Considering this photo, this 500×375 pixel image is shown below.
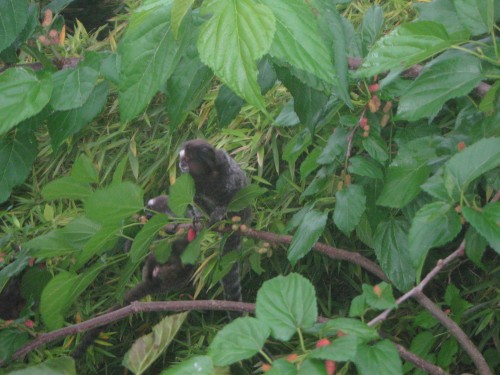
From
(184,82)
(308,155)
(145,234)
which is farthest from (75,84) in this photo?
(308,155)

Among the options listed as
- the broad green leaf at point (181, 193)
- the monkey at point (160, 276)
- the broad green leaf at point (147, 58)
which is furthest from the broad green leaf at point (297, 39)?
the monkey at point (160, 276)

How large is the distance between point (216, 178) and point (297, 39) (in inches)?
66.2

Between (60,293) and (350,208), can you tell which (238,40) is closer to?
(350,208)

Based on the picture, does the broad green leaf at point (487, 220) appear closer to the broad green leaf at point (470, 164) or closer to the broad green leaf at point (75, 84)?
the broad green leaf at point (470, 164)

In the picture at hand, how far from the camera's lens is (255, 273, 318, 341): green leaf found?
691 millimetres

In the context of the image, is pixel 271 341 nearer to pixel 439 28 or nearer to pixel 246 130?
pixel 246 130

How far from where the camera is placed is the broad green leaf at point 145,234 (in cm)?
111

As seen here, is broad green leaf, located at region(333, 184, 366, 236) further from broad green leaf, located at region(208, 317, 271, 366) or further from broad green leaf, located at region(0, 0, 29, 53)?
broad green leaf, located at region(0, 0, 29, 53)

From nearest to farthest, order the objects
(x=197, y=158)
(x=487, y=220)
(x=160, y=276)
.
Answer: (x=487, y=220) < (x=160, y=276) < (x=197, y=158)

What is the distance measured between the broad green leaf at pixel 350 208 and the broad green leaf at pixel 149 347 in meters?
0.37

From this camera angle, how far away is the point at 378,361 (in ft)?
2.39

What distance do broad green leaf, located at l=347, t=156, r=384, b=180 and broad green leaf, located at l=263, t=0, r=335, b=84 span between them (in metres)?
0.54

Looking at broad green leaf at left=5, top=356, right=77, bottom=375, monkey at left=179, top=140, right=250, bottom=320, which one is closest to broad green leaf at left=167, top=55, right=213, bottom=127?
broad green leaf at left=5, top=356, right=77, bottom=375

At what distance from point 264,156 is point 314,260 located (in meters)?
0.50
